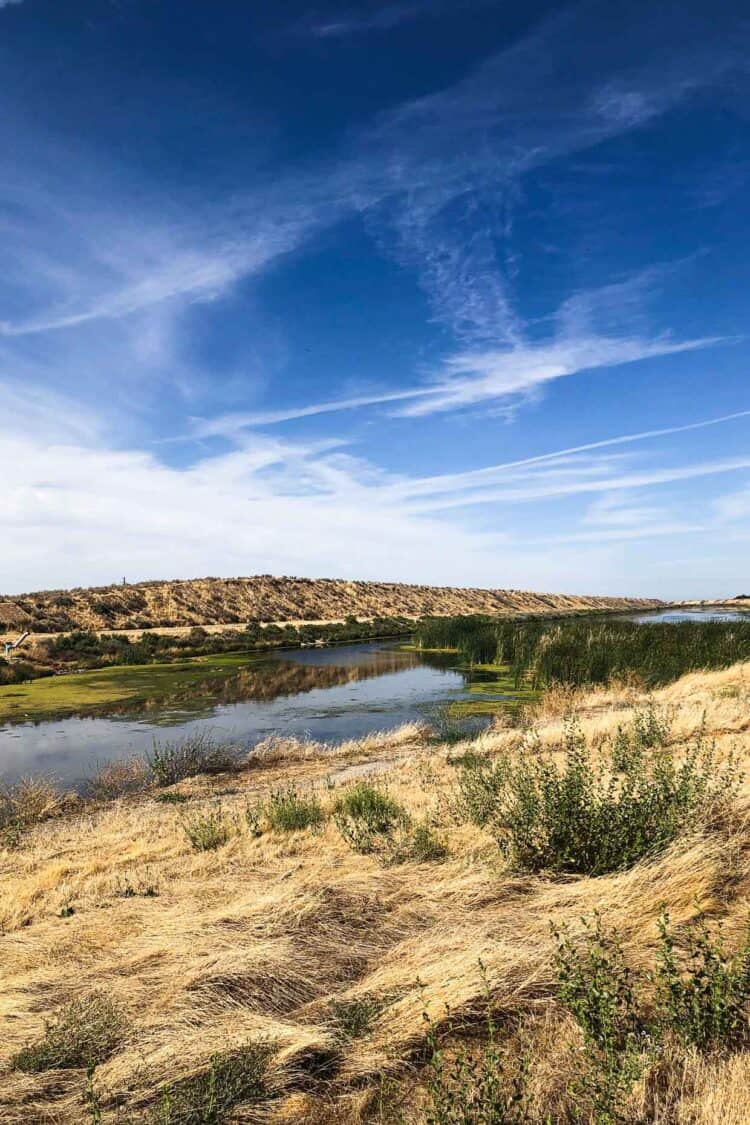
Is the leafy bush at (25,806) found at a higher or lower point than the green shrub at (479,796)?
lower

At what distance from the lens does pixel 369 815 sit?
7926 millimetres

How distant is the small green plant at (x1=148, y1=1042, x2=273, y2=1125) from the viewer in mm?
3002

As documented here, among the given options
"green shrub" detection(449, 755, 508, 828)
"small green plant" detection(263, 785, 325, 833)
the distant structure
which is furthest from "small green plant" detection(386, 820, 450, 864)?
the distant structure

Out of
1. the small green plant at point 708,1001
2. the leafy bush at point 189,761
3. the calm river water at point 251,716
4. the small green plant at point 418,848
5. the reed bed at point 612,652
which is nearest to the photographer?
the small green plant at point 708,1001

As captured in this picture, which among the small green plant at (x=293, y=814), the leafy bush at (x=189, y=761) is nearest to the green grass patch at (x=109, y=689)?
the leafy bush at (x=189, y=761)

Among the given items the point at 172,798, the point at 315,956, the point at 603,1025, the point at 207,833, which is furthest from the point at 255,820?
the point at 603,1025

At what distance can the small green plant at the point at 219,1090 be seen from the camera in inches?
118

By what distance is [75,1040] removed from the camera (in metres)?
3.57

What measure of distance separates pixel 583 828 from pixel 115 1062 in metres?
3.86

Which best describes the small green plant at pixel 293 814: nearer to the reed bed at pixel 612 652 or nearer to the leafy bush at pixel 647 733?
the leafy bush at pixel 647 733

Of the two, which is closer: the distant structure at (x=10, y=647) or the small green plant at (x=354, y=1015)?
the small green plant at (x=354, y=1015)

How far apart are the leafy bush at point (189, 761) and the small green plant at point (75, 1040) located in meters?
8.55

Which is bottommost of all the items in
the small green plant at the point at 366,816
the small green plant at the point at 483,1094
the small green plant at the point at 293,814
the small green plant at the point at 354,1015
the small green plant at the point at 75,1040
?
the small green plant at the point at 293,814

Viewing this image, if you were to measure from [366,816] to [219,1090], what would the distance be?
4.79m
